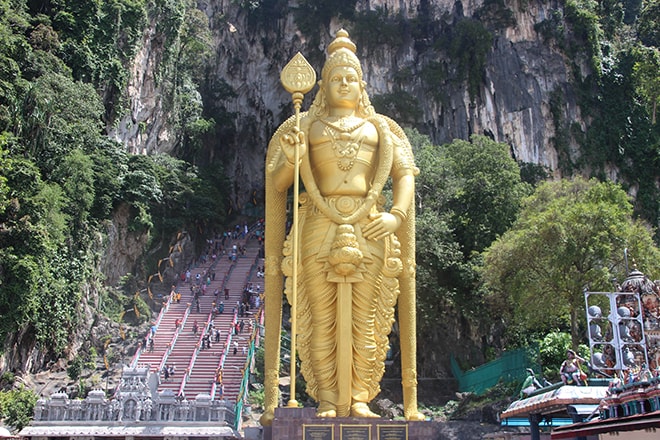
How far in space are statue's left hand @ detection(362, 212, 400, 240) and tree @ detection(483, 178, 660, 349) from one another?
20.5ft

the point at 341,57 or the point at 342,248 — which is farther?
the point at 341,57

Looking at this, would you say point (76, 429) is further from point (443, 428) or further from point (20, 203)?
point (20, 203)

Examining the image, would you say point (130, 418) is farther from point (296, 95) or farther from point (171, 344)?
point (171, 344)

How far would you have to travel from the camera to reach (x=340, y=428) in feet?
24.1

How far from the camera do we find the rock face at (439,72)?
27812 mm

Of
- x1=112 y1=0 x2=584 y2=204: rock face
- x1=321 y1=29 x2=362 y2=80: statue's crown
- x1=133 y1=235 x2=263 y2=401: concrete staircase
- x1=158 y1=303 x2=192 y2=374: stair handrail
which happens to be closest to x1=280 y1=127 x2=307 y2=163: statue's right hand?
x1=321 y1=29 x2=362 y2=80: statue's crown

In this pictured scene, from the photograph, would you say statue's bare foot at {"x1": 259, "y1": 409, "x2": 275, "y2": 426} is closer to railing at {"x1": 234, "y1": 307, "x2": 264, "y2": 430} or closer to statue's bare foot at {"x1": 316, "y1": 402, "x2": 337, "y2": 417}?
statue's bare foot at {"x1": 316, "y1": 402, "x2": 337, "y2": 417}

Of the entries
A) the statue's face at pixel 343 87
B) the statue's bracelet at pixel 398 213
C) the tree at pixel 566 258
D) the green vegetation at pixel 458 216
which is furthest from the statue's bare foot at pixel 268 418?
the green vegetation at pixel 458 216

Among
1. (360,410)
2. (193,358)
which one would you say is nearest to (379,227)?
(360,410)

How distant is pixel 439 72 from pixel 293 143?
73.0 feet

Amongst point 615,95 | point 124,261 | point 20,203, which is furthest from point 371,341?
point 615,95

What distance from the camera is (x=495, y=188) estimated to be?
2006cm

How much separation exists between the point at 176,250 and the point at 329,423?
61.7ft

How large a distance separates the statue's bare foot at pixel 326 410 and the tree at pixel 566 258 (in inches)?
270
